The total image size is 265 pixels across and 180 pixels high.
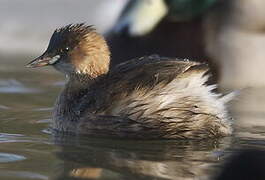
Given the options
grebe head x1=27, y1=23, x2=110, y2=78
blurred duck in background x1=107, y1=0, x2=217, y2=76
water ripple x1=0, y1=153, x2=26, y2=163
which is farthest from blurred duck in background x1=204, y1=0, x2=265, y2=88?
water ripple x1=0, y1=153, x2=26, y2=163

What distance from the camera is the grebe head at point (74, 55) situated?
16.4 feet

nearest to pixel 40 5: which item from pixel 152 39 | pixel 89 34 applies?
pixel 152 39

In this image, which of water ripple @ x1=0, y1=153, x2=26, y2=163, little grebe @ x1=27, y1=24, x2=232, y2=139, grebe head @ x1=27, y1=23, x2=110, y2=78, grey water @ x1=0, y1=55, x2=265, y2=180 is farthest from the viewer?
grebe head @ x1=27, y1=23, x2=110, y2=78

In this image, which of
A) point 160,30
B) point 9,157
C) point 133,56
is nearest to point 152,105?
point 9,157

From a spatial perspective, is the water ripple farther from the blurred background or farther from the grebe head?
the grebe head

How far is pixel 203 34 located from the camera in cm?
723

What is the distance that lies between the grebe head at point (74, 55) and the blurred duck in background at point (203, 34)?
1.91 meters

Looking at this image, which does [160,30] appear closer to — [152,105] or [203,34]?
[203,34]

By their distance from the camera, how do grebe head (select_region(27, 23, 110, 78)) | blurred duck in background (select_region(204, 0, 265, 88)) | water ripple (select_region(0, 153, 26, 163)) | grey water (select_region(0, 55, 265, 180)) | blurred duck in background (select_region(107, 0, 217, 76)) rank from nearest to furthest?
grey water (select_region(0, 55, 265, 180)), water ripple (select_region(0, 153, 26, 163)), grebe head (select_region(27, 23, 110, 78)), blurred duck in background (select_region(204, 0, 265, 88)), blurred duck in background (select_region(107, 0, 217, 76))

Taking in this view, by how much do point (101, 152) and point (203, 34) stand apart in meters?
2.98

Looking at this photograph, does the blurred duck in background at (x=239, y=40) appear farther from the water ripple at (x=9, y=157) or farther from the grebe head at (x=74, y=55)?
the water ripple at (x=9, y=157)

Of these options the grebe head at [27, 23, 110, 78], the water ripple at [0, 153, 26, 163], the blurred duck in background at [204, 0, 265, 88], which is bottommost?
the water ripple at [0, 153, 26, 163]

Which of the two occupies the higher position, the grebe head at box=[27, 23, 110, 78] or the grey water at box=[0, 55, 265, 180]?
the grebe head at box=[27, 23, 110, 78]

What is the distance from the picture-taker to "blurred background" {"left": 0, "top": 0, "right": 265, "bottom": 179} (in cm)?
418
